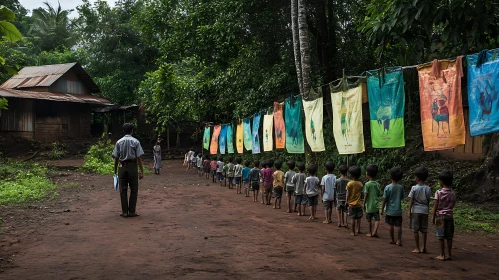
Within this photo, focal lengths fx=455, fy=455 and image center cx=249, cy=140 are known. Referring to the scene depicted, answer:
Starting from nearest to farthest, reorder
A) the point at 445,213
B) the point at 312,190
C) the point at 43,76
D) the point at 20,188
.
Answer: the point at 445,213
the point at 312,190
the point at 20,188
the point at 43,76

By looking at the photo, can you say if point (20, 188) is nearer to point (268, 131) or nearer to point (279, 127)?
point (268, 131)

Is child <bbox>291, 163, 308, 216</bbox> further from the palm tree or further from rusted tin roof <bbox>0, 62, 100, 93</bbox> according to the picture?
the palm tree

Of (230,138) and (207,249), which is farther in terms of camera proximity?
(230,138)

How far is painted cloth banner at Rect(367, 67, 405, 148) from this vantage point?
7.18 m

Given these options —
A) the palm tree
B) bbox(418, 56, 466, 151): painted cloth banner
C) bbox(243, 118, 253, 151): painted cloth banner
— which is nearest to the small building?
the palm tree

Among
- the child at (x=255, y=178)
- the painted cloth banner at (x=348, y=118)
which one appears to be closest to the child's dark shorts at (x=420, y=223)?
the painted cloth banner at (x=348, y=118)

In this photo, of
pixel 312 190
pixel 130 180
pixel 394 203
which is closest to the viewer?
pixel 394 203

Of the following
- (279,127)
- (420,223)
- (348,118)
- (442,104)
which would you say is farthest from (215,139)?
(420,223)

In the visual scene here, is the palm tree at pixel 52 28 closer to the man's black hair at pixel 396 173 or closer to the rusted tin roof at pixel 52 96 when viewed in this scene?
the rusted tin roof at pixel 52 96

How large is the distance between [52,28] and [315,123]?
35422mm

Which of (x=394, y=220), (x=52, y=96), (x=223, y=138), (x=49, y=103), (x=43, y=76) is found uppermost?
(x=43, y=76)

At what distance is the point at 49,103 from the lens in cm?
2841

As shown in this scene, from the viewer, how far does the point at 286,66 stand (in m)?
→ 16.9

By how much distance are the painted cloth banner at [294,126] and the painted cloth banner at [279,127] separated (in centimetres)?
27
